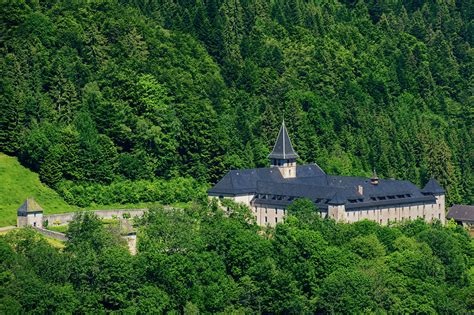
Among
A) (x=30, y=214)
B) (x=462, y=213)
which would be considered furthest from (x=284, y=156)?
(x=30, y=214)

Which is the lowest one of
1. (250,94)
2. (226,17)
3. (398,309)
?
(398,309)

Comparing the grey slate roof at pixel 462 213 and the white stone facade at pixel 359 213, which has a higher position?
the white stone facade at pixel 359 213

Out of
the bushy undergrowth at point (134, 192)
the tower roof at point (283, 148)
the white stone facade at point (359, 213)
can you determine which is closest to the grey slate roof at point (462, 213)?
the white stone facade at point (359, 213)

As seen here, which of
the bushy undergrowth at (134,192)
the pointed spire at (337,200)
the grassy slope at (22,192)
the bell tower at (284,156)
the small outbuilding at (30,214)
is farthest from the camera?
the bell tower at (284,156)

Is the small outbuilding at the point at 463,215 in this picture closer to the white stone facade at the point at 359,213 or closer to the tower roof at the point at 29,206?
the white stone facade at the point at 359,213

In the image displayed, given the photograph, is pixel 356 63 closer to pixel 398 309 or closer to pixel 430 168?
pixel 430 168

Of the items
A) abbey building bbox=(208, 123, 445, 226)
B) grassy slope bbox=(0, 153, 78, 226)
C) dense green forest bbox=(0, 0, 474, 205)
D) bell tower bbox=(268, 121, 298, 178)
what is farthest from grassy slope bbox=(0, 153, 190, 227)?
bell tower bbox=(268, 121, 298, 178)

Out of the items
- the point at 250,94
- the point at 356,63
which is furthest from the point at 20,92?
the point at 356,63
